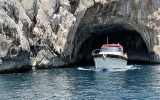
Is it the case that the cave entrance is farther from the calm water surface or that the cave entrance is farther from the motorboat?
the calm water surface

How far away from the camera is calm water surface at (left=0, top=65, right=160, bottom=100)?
3878cm

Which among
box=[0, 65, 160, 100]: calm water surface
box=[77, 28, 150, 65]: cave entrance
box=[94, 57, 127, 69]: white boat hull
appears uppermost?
box=[77, 28, 150, 65]: cave entrance

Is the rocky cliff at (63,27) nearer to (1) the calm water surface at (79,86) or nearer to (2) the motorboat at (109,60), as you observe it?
(1) the calm water surface at (79,86)

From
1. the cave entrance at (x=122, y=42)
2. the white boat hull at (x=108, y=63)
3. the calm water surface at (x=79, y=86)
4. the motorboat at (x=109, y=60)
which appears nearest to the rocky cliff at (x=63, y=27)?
the cave entrance at (x=122, y=42)

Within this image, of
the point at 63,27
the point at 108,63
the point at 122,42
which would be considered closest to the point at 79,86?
the point at 108,63

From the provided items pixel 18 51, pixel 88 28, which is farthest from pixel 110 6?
pixel 18 51

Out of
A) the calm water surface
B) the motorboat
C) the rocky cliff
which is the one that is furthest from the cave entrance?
the calm water surface

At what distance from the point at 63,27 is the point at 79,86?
2431 cm

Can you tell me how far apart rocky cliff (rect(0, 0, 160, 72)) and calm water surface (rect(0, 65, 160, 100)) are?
4741mm

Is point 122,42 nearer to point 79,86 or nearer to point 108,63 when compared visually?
point 108,63

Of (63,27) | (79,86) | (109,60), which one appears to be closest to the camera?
(79,86)

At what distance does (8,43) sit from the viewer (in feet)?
182

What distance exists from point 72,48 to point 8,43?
21.5 m

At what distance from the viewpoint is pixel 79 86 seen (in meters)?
45.5
